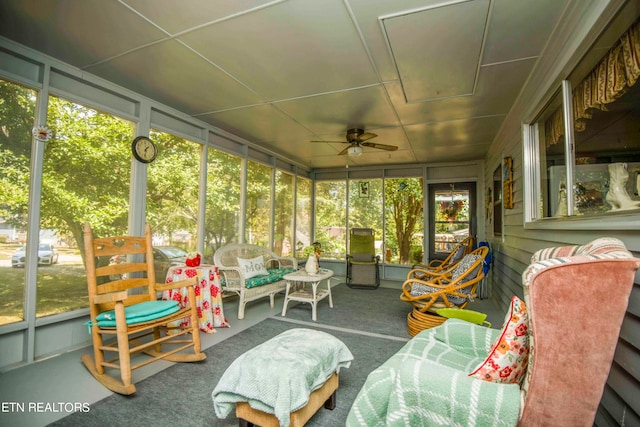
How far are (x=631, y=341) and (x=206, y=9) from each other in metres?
2.87

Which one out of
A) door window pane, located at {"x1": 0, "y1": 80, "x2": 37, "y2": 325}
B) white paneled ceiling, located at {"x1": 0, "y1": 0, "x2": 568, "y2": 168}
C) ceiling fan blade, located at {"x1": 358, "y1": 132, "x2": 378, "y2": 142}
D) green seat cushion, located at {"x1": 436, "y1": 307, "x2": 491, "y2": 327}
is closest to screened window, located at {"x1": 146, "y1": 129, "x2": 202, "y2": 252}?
white paneled ceiling, located at {"x1": 0, "y1": 0, "x2": 568, "y2": 168}

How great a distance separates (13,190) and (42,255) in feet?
1.93

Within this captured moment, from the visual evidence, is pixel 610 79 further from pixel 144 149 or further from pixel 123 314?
pixel 144 149

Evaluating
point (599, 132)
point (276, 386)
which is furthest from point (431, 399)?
point (599, 132)

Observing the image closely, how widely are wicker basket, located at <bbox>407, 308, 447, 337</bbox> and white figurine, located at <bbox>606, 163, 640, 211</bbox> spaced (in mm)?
2034

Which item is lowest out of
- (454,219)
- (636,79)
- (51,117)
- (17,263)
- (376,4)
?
(17,263)

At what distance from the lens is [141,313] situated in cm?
216

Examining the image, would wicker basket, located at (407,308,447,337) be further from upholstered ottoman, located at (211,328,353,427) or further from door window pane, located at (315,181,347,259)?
door window pane, located at (315,181,347,259)

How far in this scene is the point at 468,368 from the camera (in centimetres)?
145

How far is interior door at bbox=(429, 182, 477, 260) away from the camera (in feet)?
20.4

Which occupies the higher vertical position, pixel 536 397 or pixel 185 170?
pixel 185 170

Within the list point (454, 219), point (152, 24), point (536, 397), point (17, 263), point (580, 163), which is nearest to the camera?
point (536, 397)

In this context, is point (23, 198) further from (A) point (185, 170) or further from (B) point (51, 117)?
→ (A) point (185, 170)

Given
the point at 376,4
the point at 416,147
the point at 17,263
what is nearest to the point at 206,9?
the point at 376,4
